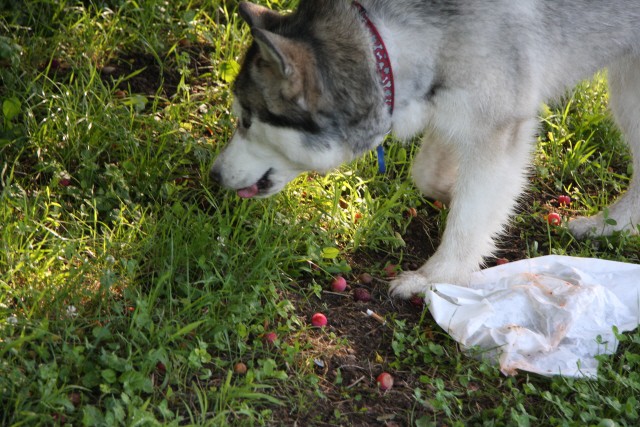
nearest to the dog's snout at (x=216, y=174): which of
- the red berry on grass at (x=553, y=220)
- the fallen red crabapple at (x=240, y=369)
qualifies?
the fallen red crabapple at (x=240, y=369)

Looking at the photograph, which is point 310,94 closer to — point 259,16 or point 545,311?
point 259,16

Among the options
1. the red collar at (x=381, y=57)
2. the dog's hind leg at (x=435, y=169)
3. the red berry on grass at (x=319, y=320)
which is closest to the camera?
the red collar at (x=381, y=57)

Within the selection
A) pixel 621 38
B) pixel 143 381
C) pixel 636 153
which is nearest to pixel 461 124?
pixel 621 38

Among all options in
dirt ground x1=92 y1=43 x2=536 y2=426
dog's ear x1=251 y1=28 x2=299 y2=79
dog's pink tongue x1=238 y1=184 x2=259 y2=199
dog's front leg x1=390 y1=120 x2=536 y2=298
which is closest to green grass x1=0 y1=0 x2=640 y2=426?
dirt ground x1=92 y1=43 x2=536 y2=426

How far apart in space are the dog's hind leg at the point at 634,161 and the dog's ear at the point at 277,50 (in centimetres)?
180

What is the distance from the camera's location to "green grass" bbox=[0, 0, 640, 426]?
2.80 meters

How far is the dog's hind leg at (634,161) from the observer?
158 inches

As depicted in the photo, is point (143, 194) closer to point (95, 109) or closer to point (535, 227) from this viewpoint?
point (95, 109)

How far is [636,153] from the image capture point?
13.5 feet

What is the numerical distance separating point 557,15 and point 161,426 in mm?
2228

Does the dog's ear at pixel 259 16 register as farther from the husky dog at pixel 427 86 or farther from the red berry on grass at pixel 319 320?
the red berry on grass at pixel 319 320

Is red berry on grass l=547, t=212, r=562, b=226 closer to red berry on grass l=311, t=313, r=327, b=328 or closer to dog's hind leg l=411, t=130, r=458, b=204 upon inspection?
dog's hind leg l=411, t=130, r=458, b=204

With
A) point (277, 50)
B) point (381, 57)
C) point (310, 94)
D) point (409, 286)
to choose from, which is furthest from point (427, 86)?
point (409, 286)

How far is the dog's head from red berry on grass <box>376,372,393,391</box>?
33.7 inches
